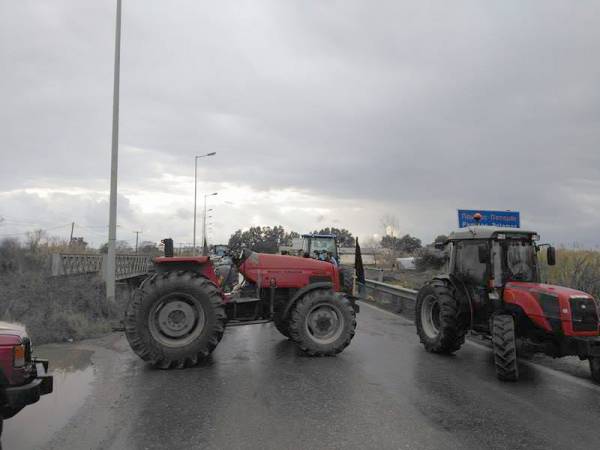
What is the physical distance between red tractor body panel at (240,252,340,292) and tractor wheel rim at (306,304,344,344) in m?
0.60

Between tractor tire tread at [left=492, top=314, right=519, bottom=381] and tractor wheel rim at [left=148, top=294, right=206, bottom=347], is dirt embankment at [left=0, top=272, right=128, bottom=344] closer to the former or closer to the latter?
tractor wheel rim at [left=148, top=294, right=206, bottom=347]

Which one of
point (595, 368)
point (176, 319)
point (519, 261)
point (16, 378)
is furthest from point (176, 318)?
point (595, 368)

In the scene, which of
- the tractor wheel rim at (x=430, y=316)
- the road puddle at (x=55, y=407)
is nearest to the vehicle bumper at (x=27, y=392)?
the road puddle at (x=55, y=407)

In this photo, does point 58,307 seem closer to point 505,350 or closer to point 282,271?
point 282,271

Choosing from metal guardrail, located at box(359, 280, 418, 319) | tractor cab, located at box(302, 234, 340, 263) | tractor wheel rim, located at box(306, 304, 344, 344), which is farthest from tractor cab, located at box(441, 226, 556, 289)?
tractor cab, located at box(302, 234, 340, 263)

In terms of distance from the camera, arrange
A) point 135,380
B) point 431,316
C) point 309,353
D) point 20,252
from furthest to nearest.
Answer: point 20,252 → point 431,316 → point 309,353 → point 135,380

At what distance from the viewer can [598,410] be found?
18.9ft

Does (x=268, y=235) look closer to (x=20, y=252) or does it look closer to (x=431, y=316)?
(x=20, y=252)

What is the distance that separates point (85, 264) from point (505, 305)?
16960 mm

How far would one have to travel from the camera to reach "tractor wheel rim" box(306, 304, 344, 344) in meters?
8.51

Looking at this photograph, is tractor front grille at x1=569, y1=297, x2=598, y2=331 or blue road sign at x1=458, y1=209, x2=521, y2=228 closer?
tractor front grille at x1=569, y1=297, x2=598, y2=331

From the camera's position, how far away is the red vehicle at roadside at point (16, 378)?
161 inches

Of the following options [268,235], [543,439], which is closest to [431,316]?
[543,439]

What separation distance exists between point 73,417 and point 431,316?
6440 mm
